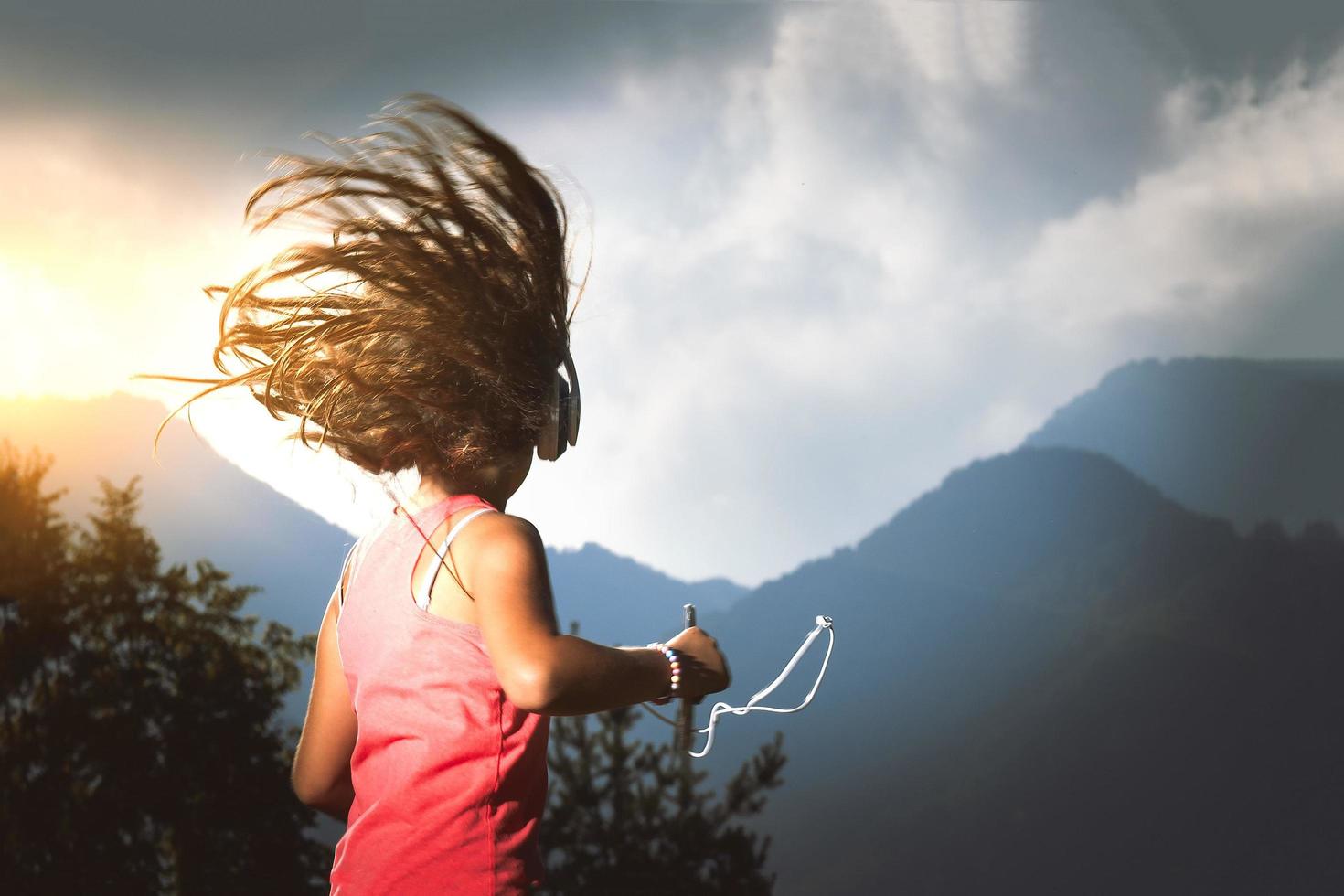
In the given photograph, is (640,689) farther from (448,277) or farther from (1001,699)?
(1001,699)

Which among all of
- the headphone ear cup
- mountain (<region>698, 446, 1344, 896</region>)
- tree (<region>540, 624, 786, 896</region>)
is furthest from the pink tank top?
tree (<region>540, 624, 786, 896</region>)

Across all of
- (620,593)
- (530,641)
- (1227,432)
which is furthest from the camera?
(1227,432)

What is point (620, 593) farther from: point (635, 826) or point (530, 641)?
point (530, 641)

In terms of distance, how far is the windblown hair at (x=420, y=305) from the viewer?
0.97 metres

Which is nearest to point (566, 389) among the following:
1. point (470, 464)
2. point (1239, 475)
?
point (470, 464)

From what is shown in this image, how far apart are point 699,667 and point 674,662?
28mm

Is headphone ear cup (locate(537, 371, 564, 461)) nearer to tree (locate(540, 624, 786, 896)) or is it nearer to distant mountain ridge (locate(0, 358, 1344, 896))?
distant mountain ridge (locate(0, 358, 1344, 896))

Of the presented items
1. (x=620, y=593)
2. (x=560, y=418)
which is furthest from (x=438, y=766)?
(x=620, y=593)

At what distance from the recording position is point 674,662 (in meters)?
0.93

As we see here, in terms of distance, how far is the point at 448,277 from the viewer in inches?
39.2

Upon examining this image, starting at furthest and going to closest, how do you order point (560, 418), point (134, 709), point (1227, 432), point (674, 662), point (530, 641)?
point (1227, 432) → point (134, 709) → point (560, 418) → point (674, 662) → point (530, 641)

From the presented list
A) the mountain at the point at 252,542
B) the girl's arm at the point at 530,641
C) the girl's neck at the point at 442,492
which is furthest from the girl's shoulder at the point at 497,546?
the mountain at the point at 252,542

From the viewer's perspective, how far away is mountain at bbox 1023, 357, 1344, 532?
238 inches

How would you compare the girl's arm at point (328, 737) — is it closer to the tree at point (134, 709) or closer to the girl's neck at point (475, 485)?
the girl's neck at point (475, 485)
